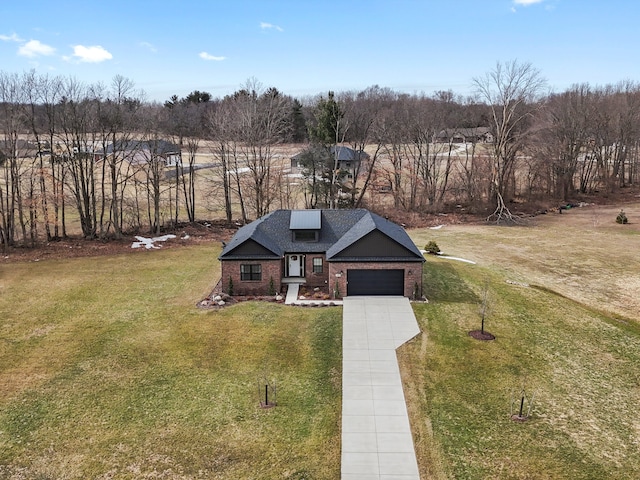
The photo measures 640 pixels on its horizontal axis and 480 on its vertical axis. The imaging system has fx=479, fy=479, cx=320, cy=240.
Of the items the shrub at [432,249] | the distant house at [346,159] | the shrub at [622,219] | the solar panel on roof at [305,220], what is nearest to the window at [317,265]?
the solar panel on roof at [305,220]

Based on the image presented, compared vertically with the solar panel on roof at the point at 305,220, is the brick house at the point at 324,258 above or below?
below

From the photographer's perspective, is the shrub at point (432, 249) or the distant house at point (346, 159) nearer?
the shrub at point (432, 249)

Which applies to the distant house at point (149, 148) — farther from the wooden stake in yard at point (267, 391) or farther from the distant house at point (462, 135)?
the distant house at point (462, 135)

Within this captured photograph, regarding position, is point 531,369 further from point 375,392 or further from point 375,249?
point 375,249

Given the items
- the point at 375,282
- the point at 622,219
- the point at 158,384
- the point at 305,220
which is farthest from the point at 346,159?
the point at 158,384

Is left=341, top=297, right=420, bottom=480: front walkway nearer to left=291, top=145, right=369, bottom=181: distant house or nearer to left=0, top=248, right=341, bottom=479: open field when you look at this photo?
left=0, top=248, right=341, bottom=479: open field

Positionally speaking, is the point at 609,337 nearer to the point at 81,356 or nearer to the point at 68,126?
the point at 81,356
